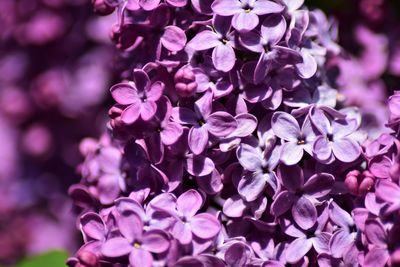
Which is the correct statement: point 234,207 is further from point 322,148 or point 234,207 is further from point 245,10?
point 245,10

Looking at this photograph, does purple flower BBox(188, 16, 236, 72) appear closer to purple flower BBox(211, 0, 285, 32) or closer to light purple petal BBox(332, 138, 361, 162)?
purple flower BBox(211, 0, 285, 32)

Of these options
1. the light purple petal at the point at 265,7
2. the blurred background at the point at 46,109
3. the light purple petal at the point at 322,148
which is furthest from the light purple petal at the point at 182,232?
the blurred background at the point at 46,109

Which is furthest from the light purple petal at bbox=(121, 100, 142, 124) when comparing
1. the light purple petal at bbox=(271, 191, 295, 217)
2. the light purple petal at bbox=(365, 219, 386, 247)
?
the light purple petal at bbox=(365, 219, 386, 247)

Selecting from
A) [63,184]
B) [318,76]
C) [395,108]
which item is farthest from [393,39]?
[63,184]

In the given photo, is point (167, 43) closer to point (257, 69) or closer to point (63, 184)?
point (257, 69)

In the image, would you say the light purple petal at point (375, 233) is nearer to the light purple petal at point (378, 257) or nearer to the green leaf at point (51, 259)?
the light purple petal at point (378, 257)

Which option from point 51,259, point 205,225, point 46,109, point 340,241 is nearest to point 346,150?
point 340,241
